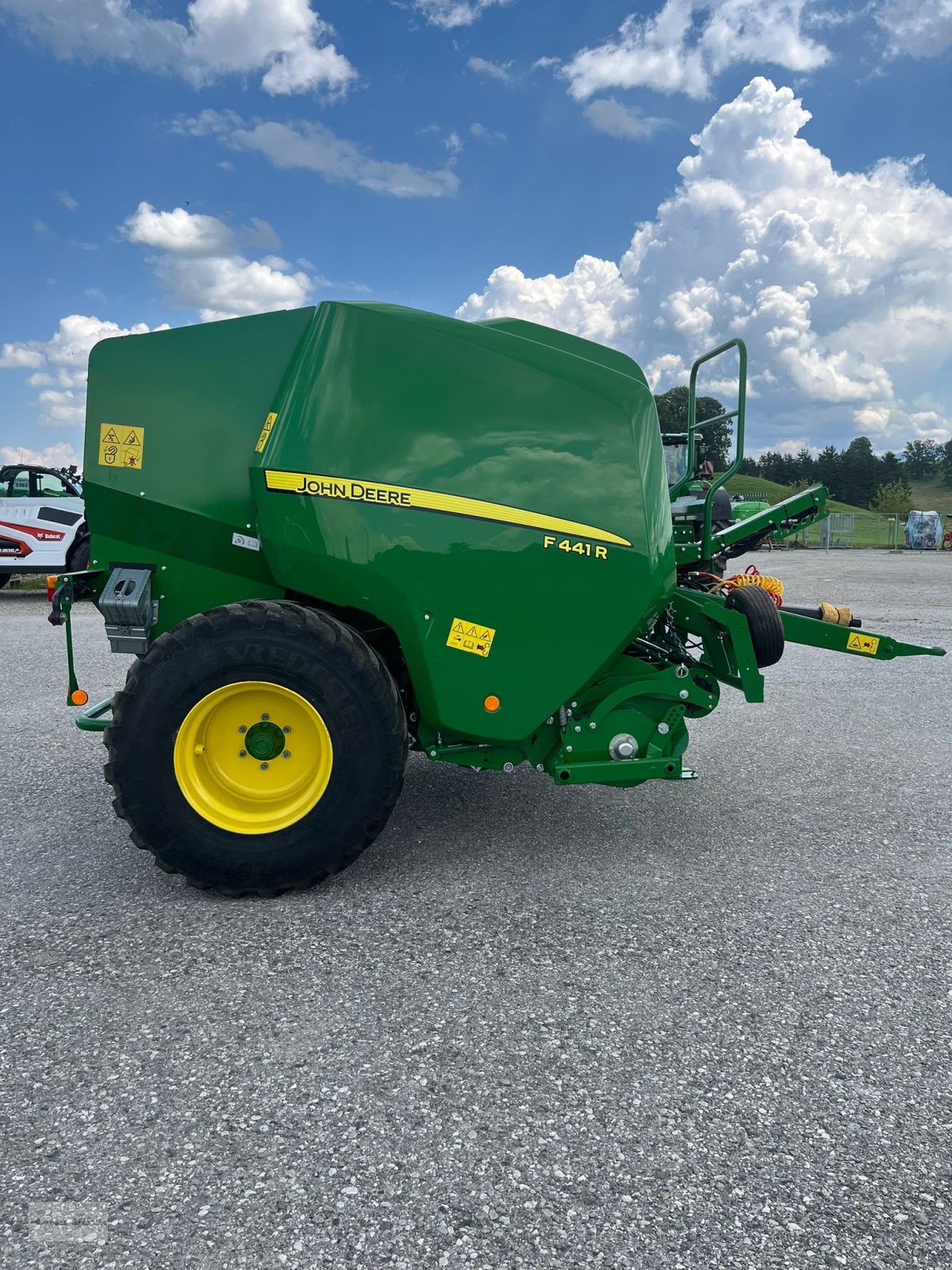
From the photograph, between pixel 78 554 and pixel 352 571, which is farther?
pixel 78 554

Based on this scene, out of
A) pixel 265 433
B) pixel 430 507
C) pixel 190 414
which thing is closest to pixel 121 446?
pixel 190 414

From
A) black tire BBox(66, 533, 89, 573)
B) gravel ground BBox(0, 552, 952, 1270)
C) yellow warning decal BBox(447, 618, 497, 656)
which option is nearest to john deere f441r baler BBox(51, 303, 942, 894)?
yellow warning decal BBox(447, 618, 497, 656)

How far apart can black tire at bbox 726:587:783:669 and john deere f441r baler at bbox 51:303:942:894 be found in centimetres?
50

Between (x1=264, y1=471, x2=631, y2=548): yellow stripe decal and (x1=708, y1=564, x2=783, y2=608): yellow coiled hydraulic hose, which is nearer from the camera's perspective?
(x1=264, y1=471, x2=631, y2=548): yellow stripe decal

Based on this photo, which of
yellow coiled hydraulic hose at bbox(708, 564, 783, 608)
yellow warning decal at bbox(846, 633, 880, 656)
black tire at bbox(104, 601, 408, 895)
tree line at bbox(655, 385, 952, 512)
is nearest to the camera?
black tire at bbox(104, 601, 408, 895)

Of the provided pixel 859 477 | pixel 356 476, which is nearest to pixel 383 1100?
pixel 356 476

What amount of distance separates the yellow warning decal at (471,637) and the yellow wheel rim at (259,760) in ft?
1.86

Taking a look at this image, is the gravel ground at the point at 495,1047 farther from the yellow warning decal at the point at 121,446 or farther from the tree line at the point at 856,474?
the tree line at the point at 856,474

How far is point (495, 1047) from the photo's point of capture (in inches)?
92.4

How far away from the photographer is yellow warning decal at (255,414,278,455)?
3295 mm

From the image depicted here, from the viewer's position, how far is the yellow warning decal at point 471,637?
10.6 ft

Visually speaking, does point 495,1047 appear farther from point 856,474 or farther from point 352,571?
point 856,474

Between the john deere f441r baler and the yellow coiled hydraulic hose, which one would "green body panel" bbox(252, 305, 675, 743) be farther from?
the yellow coiled hydraulic hose

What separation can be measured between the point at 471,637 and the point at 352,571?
0.48 meters
